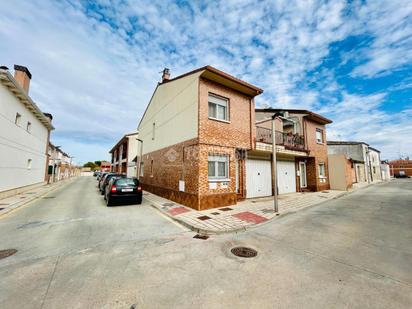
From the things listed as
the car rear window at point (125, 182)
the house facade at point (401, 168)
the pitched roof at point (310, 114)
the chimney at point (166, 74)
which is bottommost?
the car rear window at point (125, 182)

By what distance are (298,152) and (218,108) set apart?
7962 mm

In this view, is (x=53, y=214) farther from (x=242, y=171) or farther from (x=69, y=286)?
(x=242, y=171)

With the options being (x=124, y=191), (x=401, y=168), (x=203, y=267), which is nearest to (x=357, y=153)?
(x=124, y=191)

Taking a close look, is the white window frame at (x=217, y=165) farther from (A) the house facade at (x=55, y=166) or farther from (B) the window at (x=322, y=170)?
(A) the house facade at (x=55, y=166)

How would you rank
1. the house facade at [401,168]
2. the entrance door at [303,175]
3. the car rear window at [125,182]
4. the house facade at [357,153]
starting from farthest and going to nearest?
the house facade at [401,168] → the house facade at [357,153] → the entrance door at [303,175] → the car rear window at [125,182]

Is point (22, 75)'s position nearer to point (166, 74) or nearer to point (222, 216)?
point (166, 74)

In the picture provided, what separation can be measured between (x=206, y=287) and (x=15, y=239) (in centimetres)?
593

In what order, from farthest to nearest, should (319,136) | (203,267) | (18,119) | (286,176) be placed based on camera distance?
(319,136), (286,176), (18,119), (203,267)

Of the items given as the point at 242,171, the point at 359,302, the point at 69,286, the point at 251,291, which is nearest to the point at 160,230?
the point at 69,286

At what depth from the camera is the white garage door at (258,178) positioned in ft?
39.4

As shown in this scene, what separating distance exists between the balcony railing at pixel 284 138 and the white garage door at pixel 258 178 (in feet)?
6.45

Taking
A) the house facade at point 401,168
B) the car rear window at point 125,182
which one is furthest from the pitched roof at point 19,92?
the house facade at point 401,168

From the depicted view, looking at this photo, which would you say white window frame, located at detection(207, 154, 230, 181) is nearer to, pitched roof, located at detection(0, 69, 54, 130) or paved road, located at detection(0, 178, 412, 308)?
paved road, located at detection(0, 178, 412, 308)

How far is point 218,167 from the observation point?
973 cm
